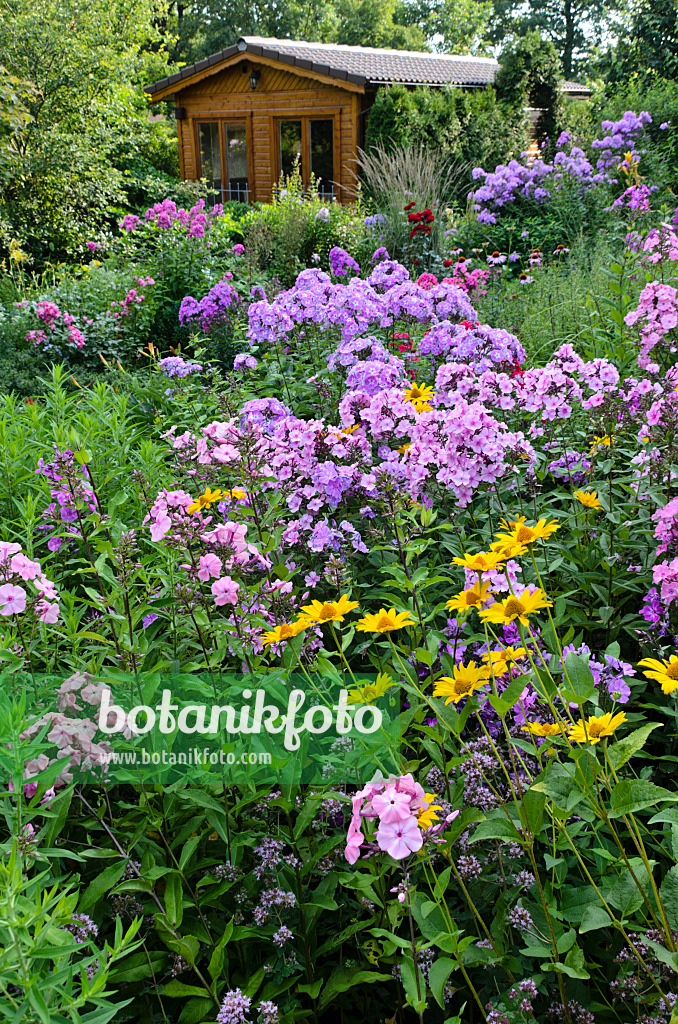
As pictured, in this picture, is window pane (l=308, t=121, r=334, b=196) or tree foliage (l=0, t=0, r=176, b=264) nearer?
tree foliage (l=0, t=0, r=176, b=264)

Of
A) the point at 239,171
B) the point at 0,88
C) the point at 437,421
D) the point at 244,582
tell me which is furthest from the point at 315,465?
the point at 239,171

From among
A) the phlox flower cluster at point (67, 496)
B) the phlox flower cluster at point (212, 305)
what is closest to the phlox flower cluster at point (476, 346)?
the phlox flower cluster at point (67, 496)

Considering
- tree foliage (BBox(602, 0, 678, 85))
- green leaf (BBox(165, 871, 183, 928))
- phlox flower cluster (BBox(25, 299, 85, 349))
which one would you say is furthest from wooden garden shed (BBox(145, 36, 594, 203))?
green leaf (BBox(165, 871, 183, 928))

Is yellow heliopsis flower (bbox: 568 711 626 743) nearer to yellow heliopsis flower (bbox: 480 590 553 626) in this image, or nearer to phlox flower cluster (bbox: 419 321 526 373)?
yellow heliopsis flower (bbox: 480 590 553 626)

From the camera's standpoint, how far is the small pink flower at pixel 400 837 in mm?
1122

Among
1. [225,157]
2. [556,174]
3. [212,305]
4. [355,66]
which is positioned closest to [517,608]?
[212,305]

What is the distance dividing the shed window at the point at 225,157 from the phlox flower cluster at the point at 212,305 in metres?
15.1

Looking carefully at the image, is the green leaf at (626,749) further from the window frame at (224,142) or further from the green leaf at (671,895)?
the window frame at (224,142)

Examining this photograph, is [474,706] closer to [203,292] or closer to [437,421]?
[437,421]

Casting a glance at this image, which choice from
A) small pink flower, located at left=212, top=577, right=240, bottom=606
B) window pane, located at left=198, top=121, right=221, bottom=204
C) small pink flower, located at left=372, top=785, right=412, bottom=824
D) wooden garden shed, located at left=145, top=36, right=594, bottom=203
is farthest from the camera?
window pane, located at left=198, top=121, right=221, bottom=204

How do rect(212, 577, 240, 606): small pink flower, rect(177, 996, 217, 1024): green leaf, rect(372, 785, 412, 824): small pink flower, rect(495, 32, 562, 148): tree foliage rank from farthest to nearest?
rect(495, 32, 562, 148): tree foliage → rect(212, 577, 240, 606): small pink flower → rect(177, 996, 217, 1024): green leaf → rect(372, 785, 412, 824): small pink flower

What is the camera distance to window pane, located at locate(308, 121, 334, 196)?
18.7 metres

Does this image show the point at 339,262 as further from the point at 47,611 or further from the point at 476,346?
the point at 47,611

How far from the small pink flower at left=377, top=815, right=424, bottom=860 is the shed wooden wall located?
18212mm
